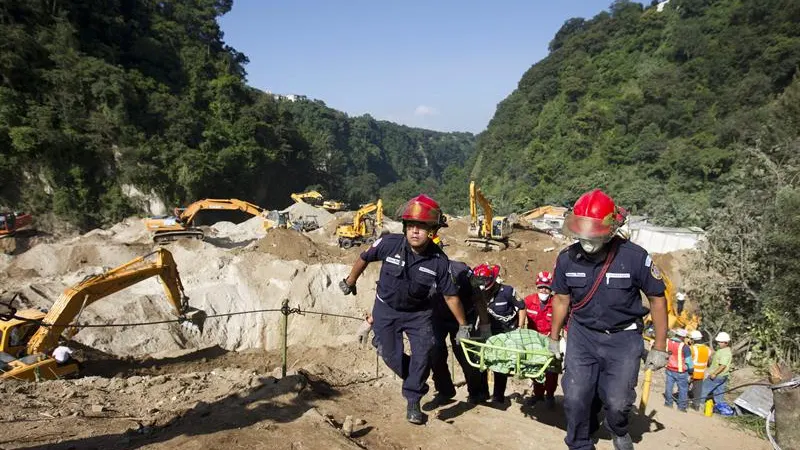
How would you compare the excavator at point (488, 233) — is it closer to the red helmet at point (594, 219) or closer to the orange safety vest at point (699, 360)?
the orange safety vest at point (699, 360)

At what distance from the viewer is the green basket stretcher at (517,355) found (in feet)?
11.9

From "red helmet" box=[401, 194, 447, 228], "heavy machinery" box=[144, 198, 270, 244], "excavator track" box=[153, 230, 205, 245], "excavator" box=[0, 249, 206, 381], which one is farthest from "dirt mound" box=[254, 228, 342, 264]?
"red helmet" box=[401, 194, 447, 228]

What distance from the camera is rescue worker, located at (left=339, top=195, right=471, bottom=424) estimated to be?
363 centimetres

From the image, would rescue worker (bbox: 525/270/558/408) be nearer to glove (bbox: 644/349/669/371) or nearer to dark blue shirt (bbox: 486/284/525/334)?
dark blue shirt (bbox: 486/284/525/334)

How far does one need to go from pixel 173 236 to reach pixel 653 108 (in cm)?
5414

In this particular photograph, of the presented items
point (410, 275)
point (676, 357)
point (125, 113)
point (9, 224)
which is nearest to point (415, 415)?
point (410, 275)

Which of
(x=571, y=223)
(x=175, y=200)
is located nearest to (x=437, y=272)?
(x=571, y=223)

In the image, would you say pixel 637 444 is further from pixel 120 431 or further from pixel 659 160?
pixel 659 160

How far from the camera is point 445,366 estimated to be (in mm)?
4445

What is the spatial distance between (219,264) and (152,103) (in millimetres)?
25469

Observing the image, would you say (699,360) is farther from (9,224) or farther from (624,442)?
(9,224)

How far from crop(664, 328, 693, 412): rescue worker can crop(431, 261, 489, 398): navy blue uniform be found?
11.9 ft

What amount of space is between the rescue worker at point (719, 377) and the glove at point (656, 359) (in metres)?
4.38

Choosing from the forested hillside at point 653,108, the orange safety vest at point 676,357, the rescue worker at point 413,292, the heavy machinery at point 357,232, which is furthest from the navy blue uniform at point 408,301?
the forested hillside at point 653,108
